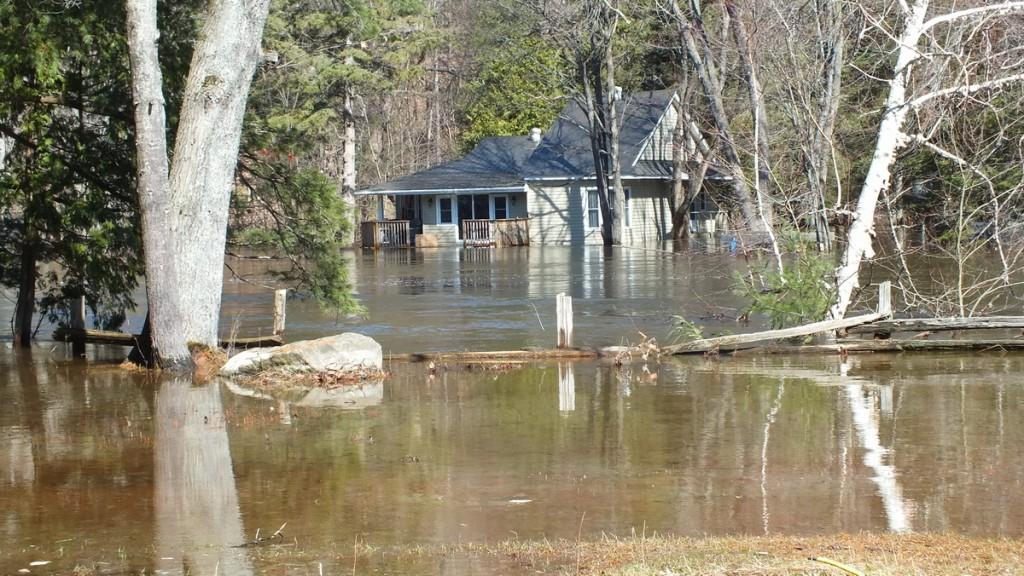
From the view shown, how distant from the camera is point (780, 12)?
1838 cm

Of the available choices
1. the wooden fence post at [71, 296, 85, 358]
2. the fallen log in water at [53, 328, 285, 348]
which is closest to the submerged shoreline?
the fallen log in water at [53, 328, 285, 348]

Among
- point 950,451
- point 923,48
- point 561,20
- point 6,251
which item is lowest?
point 950,451

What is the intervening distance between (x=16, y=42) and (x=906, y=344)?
12475 millimetres

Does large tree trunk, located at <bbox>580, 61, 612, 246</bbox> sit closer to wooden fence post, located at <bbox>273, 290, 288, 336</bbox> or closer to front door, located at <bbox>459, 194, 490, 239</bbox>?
front door, located at <bbox>459, 194, 490, 239</bbox>

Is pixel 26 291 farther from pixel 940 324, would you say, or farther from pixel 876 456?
pixel 876 456

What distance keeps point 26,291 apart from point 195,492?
10.6m

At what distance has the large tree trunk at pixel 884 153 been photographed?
16.2 metres

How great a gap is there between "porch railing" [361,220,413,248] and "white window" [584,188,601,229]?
25.9 feet

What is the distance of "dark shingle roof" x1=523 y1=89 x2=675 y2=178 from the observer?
50.3 metres

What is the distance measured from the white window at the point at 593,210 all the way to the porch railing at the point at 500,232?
258 cm

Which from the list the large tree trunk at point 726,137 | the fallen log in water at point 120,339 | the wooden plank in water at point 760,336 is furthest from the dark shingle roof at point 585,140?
the wooden plank in water at point 760,336

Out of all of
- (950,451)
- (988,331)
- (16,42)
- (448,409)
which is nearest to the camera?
(950,451)

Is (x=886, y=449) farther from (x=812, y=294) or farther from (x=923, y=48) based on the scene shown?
(x=923, y=48)

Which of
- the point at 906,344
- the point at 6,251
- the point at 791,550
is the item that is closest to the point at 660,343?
the point at 906,344
